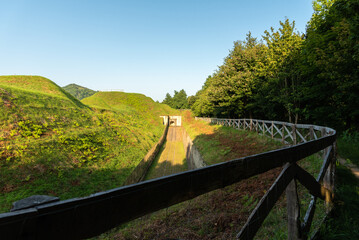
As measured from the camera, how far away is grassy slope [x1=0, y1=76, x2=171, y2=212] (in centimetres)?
846

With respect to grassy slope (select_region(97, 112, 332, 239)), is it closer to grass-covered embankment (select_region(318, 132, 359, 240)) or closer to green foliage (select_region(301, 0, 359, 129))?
grass-covered embankment (select_region(318, 132, 359, 240))

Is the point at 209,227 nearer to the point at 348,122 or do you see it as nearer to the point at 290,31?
the point at 348,122

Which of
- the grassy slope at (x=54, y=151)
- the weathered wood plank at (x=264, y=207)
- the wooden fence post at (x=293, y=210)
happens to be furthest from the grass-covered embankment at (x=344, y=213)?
the grassy slope at (x=54, y=151)

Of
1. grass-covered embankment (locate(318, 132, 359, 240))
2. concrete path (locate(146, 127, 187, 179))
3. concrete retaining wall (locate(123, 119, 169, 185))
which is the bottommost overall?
concrete path (locate(146, 127, 187, 179))

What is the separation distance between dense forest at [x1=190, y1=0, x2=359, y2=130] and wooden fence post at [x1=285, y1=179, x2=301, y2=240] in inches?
402

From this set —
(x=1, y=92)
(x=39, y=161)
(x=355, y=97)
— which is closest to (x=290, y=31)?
(x=355, y=97)

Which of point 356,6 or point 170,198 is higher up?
point 356,6

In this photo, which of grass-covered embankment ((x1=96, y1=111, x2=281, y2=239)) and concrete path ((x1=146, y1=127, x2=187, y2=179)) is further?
concrete path ((x1=146, y1=127, x2=187, y2=179))

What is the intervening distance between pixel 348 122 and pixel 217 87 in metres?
14.4

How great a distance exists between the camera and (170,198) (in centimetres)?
120

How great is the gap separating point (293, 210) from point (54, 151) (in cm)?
1216

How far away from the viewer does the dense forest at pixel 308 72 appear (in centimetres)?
1049

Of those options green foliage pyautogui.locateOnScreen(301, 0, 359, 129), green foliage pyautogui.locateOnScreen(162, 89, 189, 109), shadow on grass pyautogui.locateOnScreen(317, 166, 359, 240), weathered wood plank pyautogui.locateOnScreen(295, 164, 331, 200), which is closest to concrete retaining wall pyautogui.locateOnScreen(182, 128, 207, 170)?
shadow on grass pyautogui.locateOnScreen(317, 166, 359, 240)

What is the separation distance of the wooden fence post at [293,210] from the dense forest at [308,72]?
10207 millimetres
